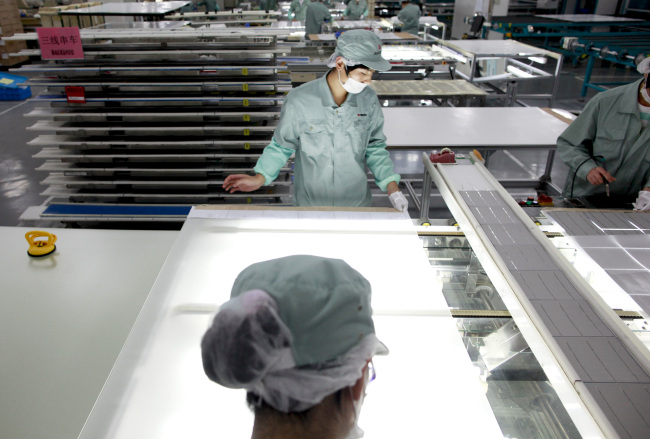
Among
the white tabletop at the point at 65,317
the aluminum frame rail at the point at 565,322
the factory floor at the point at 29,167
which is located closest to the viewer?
the aluminum frame rail at the point at 565,322

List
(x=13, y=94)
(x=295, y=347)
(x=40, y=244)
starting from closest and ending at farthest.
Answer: (x=295, y=347) → (x=40, y=244) → (x=13, y=94)

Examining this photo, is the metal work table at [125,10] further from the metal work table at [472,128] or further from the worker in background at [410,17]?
the worker in background at [410,17]

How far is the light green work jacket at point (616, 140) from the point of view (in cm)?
233

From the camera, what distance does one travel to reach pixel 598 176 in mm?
2363

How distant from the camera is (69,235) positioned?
1.75m

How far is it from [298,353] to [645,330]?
955mm

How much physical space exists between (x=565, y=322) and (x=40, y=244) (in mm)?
1728

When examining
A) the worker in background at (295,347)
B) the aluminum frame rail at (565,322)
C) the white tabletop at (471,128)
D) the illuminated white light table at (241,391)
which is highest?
the worker in background at (295,347)

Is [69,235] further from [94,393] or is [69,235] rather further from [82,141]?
[82,141]

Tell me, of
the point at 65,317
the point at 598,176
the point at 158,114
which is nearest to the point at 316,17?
the point at 158,114

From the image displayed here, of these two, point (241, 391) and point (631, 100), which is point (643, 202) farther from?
point (241, 391)

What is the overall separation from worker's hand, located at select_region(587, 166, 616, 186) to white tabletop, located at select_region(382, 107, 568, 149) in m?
0.95

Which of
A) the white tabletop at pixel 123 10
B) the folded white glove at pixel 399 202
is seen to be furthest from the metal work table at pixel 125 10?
the folded white glove at pixel 399 202

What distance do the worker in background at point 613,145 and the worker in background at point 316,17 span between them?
20.2 feet
